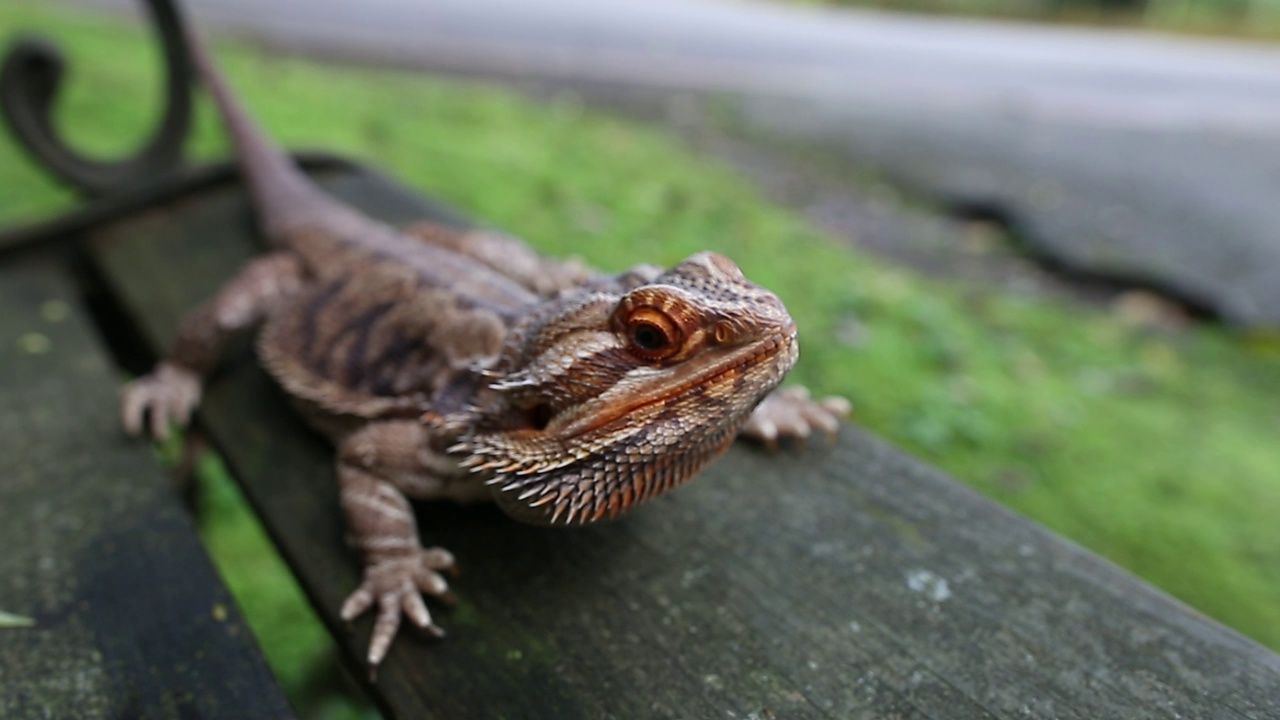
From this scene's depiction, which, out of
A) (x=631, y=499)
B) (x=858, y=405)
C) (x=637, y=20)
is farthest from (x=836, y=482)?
(x=637, y=20)

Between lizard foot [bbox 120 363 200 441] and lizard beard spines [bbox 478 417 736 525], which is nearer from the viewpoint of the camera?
lizard beard spines [bbox 478 417 736 525]

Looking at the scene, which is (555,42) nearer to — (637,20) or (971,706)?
(637,20)

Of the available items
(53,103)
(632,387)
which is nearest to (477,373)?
(632,387)

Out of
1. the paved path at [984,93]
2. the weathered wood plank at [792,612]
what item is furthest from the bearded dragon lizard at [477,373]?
the paved path at [984,93]

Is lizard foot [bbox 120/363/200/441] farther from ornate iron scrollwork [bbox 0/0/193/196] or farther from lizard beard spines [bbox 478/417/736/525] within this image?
ornate iron scrollwork [bbox 0/0/193/196]

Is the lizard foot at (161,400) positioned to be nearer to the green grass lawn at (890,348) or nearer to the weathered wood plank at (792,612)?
the weathered wood plank at (792,612)

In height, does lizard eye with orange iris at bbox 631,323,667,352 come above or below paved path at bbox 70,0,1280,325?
above

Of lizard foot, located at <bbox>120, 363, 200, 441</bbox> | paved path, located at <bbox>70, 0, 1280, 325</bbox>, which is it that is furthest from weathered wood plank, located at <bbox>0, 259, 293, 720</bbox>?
paved path, located at <bbox>70, 0, 1280, 325</bbox>
